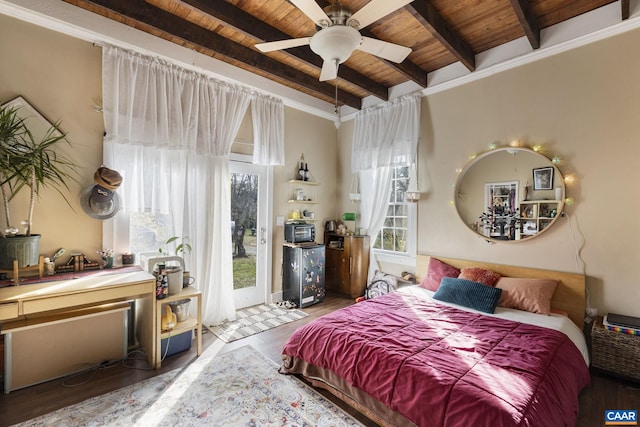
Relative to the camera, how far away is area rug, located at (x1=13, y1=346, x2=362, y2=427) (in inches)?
73.3

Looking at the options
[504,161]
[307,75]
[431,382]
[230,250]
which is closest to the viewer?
[431,382]

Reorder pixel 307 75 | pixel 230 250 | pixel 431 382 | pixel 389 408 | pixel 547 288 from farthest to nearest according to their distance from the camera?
pixel 307 75, pixel 230 250, pixel 547 288, pixel 389 408, pixel 431 382

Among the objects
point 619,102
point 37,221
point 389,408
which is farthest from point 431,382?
point 37,221

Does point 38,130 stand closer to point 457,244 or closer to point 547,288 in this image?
point 457,244

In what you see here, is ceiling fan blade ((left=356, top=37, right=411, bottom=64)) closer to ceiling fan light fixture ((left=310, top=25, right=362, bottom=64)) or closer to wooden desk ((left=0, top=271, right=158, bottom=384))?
ceiling fan light fixture ((left=310, top=25, right=362, bottom=64))

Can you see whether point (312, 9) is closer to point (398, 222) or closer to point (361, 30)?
point (361, 30)

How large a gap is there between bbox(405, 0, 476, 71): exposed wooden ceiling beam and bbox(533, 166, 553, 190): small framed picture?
4.61ft

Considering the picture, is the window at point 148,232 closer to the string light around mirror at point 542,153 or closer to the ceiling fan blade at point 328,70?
the ceiling fan blade at point 328,70

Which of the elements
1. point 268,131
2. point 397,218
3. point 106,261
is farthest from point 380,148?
point 106,261

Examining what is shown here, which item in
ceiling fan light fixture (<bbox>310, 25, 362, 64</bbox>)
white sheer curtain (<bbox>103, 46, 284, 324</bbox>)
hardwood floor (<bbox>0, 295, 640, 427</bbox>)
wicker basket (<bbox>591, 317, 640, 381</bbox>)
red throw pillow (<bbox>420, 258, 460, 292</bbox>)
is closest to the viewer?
ceiling fan light fixture (<bbox>310, 25, 362, 64</bbox>)

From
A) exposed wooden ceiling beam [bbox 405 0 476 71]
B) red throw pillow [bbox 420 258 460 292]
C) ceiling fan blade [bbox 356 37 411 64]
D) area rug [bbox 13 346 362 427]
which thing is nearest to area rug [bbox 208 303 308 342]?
area rug [bbox 13 346 362 427]

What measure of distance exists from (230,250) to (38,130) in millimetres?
2062

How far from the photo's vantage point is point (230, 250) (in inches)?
139

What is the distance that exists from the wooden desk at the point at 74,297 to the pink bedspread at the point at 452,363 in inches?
51.0
